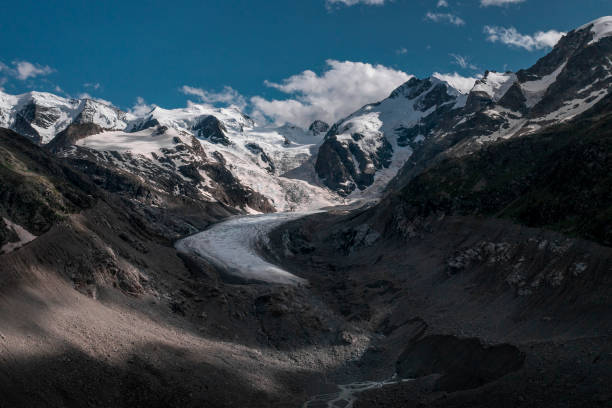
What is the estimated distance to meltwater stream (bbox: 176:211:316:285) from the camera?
9306 cm

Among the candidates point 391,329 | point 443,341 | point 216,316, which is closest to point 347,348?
point 391,329

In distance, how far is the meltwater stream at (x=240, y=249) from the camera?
93.1 meters

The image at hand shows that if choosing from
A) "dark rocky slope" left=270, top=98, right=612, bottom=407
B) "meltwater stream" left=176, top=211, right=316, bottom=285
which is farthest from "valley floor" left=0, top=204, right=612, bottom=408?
"meltwater stream" left=176, top=211, right=316, bottom=285

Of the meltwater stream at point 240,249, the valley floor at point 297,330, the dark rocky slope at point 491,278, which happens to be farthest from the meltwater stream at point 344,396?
the meltwater stream at point 240,249

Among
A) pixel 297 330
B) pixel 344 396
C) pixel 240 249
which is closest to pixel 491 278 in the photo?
pixel 297 330

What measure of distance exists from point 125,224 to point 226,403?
153 feet

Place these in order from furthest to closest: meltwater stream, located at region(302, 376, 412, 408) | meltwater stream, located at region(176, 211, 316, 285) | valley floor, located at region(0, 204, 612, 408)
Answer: meltwater stream, located at region(176, 211, 316, 285)
meltwater stream, located at region(302, 376, 412, 408)
valley floor, located at region(0, 204, 612, 408)

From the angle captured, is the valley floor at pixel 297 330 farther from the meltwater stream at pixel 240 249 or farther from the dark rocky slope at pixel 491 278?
the meltwater stream at pixel 240 249

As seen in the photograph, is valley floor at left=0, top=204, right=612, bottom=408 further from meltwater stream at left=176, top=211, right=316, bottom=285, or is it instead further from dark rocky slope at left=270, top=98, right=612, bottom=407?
meltwater stream at left=176, top=211, right=316, bottom=285

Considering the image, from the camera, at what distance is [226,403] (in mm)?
41656

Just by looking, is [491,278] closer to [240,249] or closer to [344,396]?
[344,396]

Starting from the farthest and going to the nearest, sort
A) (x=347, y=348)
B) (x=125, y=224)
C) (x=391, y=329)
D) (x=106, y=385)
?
(x=125, y=224) → (x=391, y=329) → (x=347, y=348) → (x=106, y=385)

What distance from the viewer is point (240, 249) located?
400 ft

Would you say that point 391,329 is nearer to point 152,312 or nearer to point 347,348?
point 347,348
